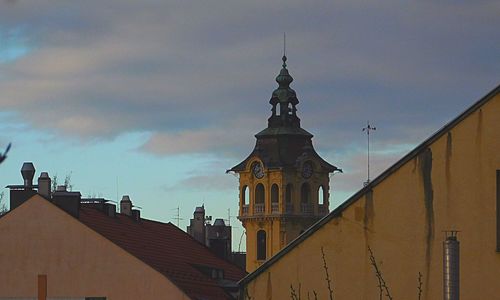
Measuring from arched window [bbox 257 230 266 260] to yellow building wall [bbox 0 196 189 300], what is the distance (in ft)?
300

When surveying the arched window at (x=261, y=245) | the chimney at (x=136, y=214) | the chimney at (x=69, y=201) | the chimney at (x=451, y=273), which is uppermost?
the arched window at (x=261, y=245)

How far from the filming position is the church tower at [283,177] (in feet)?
451

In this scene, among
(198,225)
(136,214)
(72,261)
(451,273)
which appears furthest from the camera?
(198,225)

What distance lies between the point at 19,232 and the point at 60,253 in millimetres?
1377

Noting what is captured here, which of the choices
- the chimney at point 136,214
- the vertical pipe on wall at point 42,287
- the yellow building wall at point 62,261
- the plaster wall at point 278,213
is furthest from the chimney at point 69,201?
the plaster wall at point 278,213

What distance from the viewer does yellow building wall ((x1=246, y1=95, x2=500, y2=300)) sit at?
3108 cm

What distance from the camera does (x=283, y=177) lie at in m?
138

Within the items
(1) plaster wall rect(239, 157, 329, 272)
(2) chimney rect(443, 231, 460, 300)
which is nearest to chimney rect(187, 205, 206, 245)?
(2) chimney rect(443, 231, 460, 300)

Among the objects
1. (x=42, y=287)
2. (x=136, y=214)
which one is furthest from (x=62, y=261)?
(x=136, y=214)

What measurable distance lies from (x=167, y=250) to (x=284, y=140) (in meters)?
88.6

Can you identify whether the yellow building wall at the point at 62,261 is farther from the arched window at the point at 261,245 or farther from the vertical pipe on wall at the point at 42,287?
the arched window at the point at 261,245

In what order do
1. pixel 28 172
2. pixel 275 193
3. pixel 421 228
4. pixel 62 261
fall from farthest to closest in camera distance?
pixel 275 193
pixel 28 172
pixel 62 261
pixel 421 228

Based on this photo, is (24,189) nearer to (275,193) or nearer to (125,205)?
(125,205)

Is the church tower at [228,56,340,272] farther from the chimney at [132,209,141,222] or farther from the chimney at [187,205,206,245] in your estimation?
the chimney at [132,209,141,222]
